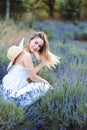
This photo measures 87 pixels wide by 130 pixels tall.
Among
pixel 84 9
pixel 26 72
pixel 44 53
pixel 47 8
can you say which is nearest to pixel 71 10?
pixel 47 8

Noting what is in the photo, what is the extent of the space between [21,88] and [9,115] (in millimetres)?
855

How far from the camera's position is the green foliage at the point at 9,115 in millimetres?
4285

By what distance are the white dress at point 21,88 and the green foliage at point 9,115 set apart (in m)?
0.35

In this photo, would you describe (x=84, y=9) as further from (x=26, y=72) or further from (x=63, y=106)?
(x=63, y=106)

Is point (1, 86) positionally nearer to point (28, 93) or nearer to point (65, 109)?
point (28, 93)

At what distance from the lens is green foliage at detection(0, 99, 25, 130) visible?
169 inches

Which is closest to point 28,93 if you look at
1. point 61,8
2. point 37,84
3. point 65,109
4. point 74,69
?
point 37,84

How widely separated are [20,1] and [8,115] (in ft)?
28.7

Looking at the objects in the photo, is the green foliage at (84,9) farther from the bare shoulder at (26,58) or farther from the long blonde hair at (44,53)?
the bare shoulder at (26,58)

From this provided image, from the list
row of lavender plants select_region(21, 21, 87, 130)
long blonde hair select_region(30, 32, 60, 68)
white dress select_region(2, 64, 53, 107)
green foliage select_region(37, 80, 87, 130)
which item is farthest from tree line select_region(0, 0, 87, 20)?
green foliage select_region(37, 80, 87, 130)

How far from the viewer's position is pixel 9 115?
4309mm

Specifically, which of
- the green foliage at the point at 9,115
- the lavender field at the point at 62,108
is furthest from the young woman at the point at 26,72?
the green foliage at the point at 9,115

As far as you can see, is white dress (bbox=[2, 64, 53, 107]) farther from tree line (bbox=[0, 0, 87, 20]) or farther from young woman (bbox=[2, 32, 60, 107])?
tree line (bbox=[0, 0, 87, 20])

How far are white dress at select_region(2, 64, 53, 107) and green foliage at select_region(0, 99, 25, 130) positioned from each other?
35cm
